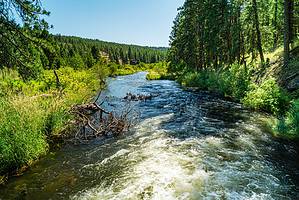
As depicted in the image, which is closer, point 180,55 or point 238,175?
point 238,175

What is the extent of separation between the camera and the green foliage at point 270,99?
16.3 metres

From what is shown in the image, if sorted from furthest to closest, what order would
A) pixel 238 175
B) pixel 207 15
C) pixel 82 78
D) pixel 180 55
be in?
Answer: pixel 180 55
pixel 207 15
pixel 82 78
pixel 238 175

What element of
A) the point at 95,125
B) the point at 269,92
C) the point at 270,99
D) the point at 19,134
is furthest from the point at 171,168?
the point at 269,92

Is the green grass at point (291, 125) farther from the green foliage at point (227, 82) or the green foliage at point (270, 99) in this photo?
the green foliage at point (227, 82)

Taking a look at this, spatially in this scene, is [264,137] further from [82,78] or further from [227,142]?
[82,78]

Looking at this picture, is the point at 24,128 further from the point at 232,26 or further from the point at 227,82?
the point at 232,26

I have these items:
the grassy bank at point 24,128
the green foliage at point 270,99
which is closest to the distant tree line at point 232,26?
the green foliage at point 270,99

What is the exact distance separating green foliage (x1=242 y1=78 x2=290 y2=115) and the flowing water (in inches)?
89.9

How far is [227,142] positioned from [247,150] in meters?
1.20

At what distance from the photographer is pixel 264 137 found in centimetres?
1266

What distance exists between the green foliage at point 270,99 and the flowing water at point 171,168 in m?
2.28

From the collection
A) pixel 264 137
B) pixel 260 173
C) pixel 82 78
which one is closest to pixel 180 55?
pixel 82 78

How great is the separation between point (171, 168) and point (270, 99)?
32.6ft

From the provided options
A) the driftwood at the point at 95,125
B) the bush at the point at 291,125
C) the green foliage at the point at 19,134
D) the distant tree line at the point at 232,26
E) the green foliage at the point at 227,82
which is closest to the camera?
the green foliage at the point at 19,134
